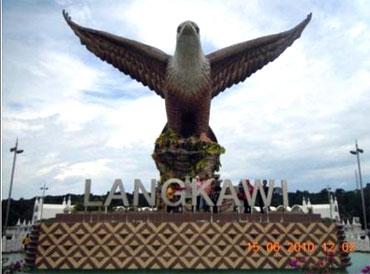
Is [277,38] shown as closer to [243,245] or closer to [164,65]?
[164,65]

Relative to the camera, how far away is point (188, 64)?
17891 millimetres

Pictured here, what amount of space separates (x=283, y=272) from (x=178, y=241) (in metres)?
3.21

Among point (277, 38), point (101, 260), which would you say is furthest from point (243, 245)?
point (277, 38)

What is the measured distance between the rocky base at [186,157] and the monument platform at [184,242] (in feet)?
14.7

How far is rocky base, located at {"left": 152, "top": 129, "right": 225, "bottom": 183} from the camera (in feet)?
58.7

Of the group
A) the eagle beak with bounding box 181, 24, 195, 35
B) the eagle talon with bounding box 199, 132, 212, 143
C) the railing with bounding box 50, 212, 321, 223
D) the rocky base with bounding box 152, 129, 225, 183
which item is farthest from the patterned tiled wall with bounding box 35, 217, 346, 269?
the eagle beak with bounding box 181, 24, 195, 35

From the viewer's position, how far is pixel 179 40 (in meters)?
17.8

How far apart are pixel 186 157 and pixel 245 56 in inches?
233

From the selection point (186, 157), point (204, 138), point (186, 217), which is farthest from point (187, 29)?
point (186, 217)

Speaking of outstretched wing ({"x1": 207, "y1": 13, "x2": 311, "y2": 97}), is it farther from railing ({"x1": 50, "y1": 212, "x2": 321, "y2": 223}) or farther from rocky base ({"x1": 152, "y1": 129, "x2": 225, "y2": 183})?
railing ({"x1": 50, "y1": 212, "x2": 321, "y2": 223})
